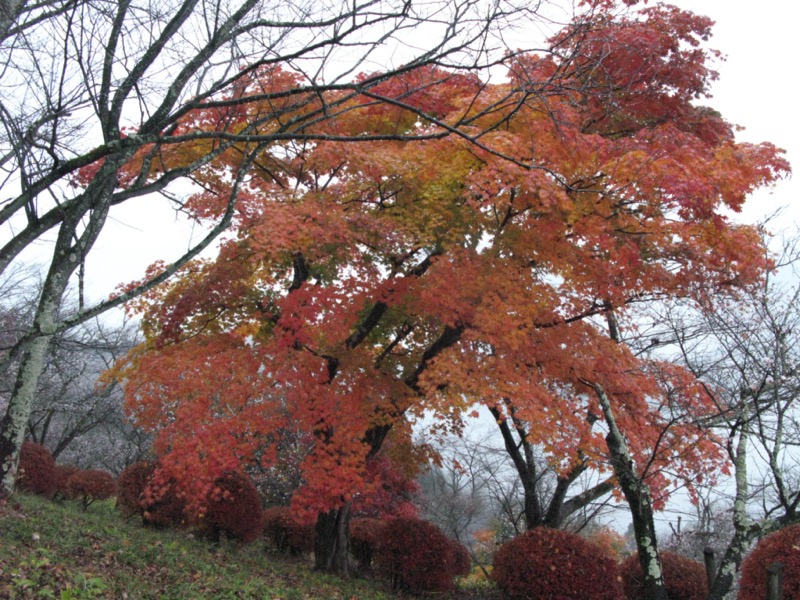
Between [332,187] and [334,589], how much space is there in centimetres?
661

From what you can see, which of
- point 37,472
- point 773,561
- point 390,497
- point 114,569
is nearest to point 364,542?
point 390,497

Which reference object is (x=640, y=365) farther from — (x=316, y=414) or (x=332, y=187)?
(x=332, y=187)

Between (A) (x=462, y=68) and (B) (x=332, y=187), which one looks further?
(B) (x=332, y=187)

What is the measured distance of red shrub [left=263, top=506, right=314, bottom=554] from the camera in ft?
42.8

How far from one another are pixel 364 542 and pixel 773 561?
8.58 metres

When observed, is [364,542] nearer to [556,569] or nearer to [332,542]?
[332,542]

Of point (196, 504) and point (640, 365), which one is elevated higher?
point (640, 365)

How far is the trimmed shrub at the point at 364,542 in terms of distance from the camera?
40.7ft

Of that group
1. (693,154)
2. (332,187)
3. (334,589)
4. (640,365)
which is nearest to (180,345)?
(332,187)

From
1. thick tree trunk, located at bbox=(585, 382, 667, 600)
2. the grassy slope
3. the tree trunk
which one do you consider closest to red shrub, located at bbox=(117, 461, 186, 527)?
the grassy slope

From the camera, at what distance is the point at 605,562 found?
8.56 m

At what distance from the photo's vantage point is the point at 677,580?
9.62m

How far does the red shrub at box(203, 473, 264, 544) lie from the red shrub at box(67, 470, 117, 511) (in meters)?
3.93

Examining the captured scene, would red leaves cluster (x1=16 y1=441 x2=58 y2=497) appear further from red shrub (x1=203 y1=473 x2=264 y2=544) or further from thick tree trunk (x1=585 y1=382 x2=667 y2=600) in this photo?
thick tree trunk (x1=585 y1=382 x2=667 y2=600)
